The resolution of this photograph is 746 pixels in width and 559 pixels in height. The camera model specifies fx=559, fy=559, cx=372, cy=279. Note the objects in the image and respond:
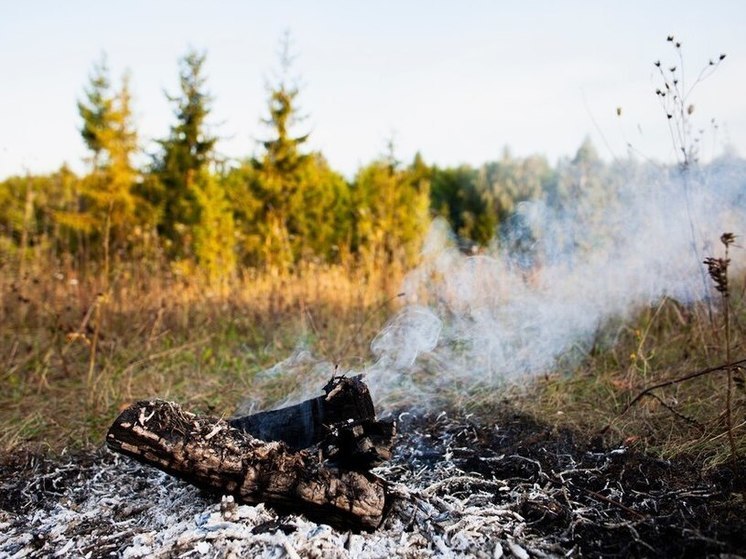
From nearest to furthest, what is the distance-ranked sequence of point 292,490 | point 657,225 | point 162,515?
point 292,490
point 162,515
point 657,225

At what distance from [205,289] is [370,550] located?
4779 mm

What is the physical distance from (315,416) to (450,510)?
67cm

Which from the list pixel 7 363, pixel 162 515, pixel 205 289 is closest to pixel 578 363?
pixel 162 515

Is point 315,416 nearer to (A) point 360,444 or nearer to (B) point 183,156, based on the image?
(A) point 360,444

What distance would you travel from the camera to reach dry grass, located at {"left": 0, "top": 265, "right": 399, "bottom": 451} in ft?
11.8

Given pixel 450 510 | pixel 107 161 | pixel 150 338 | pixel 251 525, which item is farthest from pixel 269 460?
pixel 107 161

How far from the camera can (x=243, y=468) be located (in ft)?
6.62

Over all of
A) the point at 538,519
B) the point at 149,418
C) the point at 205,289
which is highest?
the point at 205,289

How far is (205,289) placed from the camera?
6184mm

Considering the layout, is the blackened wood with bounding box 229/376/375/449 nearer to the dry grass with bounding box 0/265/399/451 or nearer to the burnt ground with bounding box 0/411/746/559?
the burnt ground with bounding box 0/411/746/559

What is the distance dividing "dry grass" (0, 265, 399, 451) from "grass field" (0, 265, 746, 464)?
16 mm

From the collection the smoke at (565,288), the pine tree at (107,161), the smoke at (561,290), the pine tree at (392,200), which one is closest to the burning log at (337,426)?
the smoke at (561,290)

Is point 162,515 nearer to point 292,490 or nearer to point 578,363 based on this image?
point 292,490

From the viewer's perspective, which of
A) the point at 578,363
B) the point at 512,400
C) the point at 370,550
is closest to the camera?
the point at 370,550
